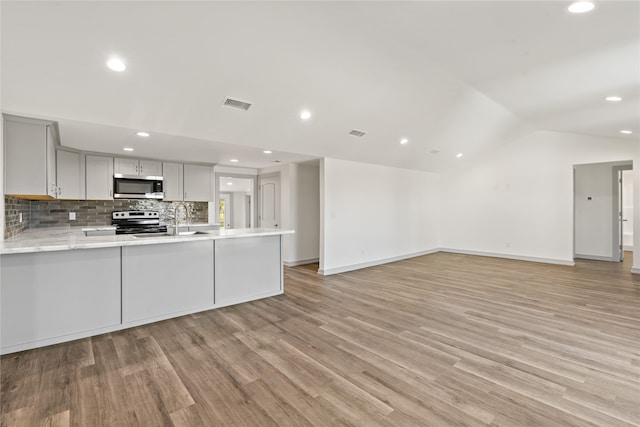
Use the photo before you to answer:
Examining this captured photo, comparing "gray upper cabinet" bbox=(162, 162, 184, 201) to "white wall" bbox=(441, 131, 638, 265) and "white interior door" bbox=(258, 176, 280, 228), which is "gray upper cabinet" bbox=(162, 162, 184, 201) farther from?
"white wall" bbox=(441, 131, 638, 265)

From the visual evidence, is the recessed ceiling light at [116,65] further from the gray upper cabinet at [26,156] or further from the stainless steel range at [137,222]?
the stainless steel range at [137,222]

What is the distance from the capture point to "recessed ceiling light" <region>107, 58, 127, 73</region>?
2.67 meters

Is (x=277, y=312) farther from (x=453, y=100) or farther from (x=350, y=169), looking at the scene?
(x=453, y=100)

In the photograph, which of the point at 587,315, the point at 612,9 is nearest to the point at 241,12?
the point at 612,9

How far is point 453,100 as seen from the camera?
4695 mm

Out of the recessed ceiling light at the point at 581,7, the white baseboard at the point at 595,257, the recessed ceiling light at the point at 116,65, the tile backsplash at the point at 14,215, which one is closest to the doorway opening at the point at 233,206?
the tile backsplash at the point at 14,215

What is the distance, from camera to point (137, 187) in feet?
18.9

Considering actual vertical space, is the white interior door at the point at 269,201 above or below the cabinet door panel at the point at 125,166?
below

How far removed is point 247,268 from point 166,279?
1073 millimetres

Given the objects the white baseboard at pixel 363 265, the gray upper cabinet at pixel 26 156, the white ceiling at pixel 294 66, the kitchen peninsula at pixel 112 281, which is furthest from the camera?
the white baseboard at pixel 363 265

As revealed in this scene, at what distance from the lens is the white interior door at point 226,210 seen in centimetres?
1084

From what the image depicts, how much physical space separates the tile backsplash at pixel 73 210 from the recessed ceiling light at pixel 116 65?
2641 millimetres

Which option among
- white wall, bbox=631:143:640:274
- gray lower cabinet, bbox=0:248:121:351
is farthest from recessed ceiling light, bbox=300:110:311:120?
white wall, bbox=631:143:640:274

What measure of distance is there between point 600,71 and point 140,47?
15.1 feet
